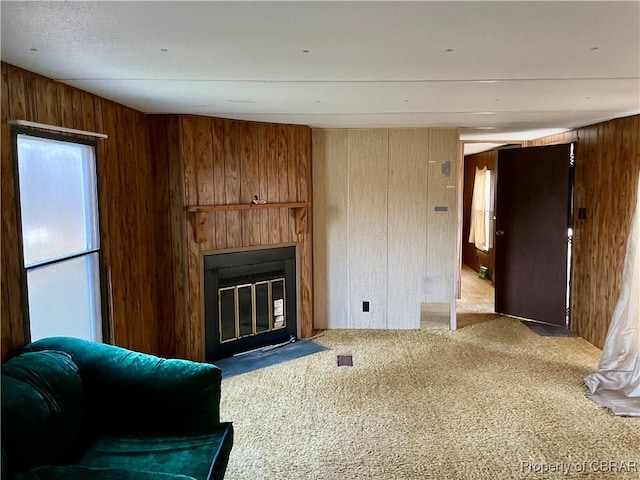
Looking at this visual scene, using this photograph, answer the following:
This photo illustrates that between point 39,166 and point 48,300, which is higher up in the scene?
point 39,166

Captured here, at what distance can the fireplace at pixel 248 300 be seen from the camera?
421 centimetres

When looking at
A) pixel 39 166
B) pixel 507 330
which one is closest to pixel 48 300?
pixel 39 166

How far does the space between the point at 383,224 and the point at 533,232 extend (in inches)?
68.1

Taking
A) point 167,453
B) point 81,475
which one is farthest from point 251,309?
point 81,475

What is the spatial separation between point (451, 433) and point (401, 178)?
2774 millimetres

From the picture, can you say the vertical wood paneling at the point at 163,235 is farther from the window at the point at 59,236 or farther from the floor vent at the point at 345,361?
the floor vent at the point at 345,361

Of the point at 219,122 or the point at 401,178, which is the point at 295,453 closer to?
the point at 219,122

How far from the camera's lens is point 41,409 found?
1953 millimetres

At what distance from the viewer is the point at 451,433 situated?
2941mm

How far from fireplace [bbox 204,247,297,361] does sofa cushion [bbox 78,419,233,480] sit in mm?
2034

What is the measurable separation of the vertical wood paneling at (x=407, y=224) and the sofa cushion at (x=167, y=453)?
3176mm

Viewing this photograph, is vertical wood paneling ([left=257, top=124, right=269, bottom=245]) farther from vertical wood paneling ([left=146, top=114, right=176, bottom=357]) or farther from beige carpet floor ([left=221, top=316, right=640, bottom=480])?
beige carpet floor ([left=221, top=316, right=640, bottom=480])

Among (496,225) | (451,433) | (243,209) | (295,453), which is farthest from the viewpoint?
(496,225)

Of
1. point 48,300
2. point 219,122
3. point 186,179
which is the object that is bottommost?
point 48,300
